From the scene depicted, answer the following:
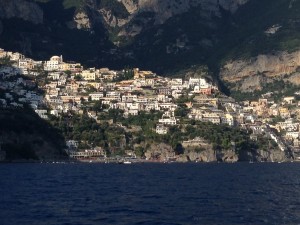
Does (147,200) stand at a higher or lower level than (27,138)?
lower

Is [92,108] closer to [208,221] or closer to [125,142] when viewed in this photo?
[125,142]

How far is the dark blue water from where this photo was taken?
2408 inches

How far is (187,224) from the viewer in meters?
57.9

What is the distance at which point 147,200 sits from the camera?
7512 centimetres

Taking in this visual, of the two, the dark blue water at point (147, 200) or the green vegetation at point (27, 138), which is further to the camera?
the green vegetation at point (27, 138)

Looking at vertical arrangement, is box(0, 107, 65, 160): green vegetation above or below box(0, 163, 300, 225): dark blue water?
above

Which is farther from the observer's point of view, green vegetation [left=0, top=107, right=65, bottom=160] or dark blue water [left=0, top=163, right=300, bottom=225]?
green vegetation [left=0, top=107, right=65, bottom=160]

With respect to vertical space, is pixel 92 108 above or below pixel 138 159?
above

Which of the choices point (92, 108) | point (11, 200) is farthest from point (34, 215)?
point (92, 108)

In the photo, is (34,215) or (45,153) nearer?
(34,215)

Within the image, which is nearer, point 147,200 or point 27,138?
point 147,200

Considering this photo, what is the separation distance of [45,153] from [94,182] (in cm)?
6895

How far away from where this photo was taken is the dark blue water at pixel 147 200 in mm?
61156

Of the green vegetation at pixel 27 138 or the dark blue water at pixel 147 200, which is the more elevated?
the green vegetation at pixel 27 138
